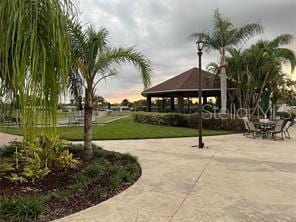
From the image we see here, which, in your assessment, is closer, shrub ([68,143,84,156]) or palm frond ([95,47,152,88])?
palm frond ([95,47,152,88])

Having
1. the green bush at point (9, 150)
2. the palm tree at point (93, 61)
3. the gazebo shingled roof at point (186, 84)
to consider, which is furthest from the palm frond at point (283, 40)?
the green bush at point (9, 150)

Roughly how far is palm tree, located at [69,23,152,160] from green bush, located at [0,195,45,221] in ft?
10.9

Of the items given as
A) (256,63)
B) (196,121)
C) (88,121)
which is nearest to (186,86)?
(196,121)

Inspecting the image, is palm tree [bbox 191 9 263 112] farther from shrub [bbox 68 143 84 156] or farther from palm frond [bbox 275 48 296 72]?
shrub [bbox 68 143 84 156]

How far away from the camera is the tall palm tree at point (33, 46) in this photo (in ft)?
9.43

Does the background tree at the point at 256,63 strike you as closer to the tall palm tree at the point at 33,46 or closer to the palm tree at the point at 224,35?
the palm tree at the point at 224,35

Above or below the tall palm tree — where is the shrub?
below

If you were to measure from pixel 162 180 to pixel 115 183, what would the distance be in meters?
1.08

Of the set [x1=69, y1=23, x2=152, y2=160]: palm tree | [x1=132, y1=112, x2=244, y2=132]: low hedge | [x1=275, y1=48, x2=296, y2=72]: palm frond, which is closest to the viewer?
[x1=69, y1=23, x2=152, y2=160]: palm tree

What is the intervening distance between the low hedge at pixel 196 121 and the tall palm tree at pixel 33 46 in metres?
15.5

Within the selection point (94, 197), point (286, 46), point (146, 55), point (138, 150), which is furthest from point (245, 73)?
point (94, 197)

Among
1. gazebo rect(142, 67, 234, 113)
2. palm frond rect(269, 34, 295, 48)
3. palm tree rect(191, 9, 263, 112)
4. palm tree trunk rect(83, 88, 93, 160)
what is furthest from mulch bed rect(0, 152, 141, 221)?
gazebo rect(142, 67, 234, 113)

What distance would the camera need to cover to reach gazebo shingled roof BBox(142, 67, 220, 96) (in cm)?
2324

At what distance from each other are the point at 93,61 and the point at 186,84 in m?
17.1
